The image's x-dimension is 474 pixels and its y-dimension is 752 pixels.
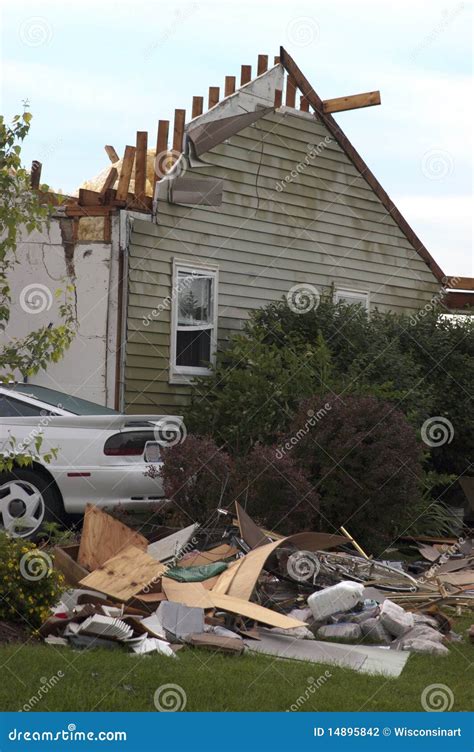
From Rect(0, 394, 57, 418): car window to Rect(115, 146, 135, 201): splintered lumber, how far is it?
417cm

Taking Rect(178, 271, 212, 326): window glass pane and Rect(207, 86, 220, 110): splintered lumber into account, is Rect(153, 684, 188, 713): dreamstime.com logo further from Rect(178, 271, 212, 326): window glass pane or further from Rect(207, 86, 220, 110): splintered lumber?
Rect(207, 86, 220, 110): splintered lumber

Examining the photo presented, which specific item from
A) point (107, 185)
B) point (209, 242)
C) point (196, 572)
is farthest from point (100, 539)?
point (209, 242)

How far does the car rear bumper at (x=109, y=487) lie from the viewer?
10547 millimetres

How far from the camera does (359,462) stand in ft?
36.4

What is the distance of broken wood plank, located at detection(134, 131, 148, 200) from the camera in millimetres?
14133

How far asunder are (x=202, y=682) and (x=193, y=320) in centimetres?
965

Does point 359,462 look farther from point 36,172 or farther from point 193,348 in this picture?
point 36,172

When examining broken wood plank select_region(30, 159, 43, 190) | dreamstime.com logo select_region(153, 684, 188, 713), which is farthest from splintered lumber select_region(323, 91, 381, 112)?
dreamstime.com logo select_region(153, 684, 188, 713)

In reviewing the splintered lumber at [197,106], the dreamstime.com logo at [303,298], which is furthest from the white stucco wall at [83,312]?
the dreamstime.com logo at [303,298]

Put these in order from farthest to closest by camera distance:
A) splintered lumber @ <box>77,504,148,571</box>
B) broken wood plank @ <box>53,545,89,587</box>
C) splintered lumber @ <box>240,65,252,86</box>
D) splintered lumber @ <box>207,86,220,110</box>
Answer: splintered lumber @ <box>240,65,252,86</box> → splintered lumber @ <box>207,86,220,110</box> → splintered lumber @ <box>77,504,148,571</box> → broken wood plank @ <box>53,545,89,587</box>

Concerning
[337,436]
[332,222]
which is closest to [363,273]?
[332,222]

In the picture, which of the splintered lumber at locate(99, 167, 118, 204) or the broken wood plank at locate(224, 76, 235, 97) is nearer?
the splintered lumber at locate(99, 167, 118, 204)

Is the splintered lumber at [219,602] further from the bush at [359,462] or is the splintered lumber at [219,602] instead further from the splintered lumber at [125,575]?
the bush at [359,462]

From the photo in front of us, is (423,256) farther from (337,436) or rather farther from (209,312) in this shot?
(337,436)
